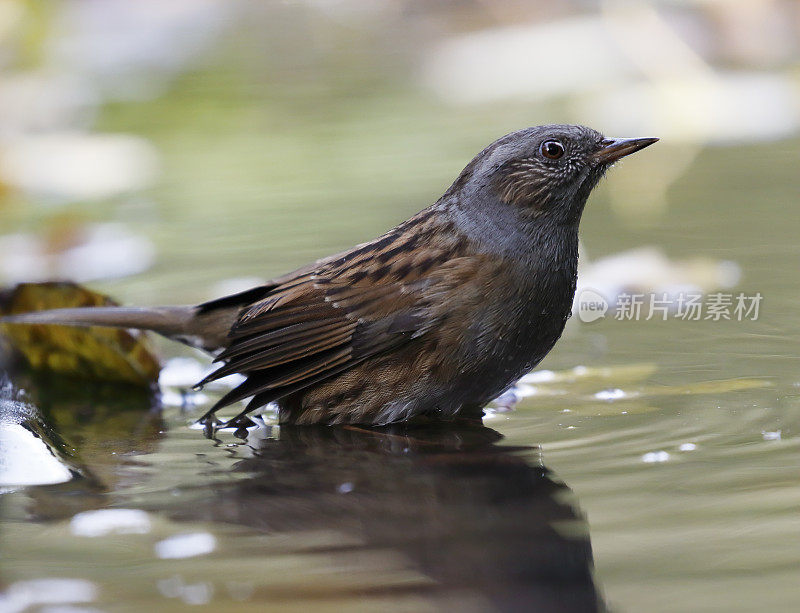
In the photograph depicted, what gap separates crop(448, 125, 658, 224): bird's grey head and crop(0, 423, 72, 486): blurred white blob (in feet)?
6.77

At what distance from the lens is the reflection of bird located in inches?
131

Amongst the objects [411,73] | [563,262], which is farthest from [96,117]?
[563,262]

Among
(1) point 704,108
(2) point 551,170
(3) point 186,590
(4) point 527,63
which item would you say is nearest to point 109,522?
(3) point 186,590

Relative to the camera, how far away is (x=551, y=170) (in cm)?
538

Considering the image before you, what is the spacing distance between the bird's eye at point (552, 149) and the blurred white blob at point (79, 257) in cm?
299

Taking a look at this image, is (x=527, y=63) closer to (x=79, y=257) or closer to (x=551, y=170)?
(x=79, y=257)

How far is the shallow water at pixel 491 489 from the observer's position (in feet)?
11.0

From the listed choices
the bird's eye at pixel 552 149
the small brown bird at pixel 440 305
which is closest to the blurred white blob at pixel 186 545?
the small brown bird at pixel 440 305

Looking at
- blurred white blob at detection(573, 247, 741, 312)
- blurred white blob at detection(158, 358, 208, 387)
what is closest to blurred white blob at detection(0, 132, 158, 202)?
blurred white blob at detection(158, 358, 208, 387)

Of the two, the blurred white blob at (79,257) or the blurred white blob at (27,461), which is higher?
the blurred white blob at (79,257)

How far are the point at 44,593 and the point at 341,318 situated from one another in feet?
7.02

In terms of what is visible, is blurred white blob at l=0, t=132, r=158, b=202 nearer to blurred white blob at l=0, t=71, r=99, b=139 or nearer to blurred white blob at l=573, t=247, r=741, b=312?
blurred white blob at l=0, t=71, r=99, b=139

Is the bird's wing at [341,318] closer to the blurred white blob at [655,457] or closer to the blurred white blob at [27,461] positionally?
the blurred white blob at [27,461]

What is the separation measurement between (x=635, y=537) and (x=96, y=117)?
9.14m
